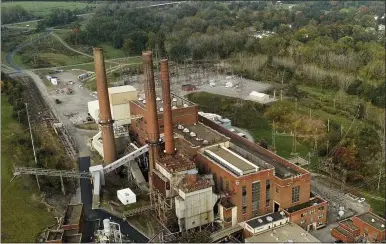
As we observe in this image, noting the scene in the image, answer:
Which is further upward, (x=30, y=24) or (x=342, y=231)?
(x=30, y=24)

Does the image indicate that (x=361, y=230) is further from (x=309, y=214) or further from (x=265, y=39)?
(x=265, y=39)

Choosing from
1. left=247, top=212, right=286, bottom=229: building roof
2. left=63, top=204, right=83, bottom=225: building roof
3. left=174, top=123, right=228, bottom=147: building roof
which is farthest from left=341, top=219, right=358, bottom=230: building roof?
left=63, top=204, right=83, bottom=225: building roof

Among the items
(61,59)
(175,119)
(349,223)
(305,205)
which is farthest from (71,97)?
(349,223)

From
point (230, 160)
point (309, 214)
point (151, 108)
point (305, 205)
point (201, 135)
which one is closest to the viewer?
point (309, 214)

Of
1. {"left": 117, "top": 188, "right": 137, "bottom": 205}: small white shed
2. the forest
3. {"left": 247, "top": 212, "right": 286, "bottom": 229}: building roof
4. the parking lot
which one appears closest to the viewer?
{"left": 247, "top": 212, "right": 286, "bottom": 229}: building roof

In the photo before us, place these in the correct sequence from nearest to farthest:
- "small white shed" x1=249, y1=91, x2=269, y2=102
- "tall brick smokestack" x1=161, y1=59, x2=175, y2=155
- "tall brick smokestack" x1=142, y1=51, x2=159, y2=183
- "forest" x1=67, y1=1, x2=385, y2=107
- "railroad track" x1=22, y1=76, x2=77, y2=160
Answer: "tall brick smokestack" x1=161, y1=59, x2=175, y2=155, "tall brick smokestack" x1=142, y1=51, x2=159, y2=183, "railroad track" x1=22, y1=76, x2=77, y2=160, "small white shed" x1=249, y1=91, x2=269, y2=102, "forest" x1=67, y1=1, x2=385, y2=107

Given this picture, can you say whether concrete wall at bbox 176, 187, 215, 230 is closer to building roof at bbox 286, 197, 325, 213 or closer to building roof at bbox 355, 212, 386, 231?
building roof at bbox 286, 197, 325, 213

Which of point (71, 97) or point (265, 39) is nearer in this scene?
point (71, 97)
